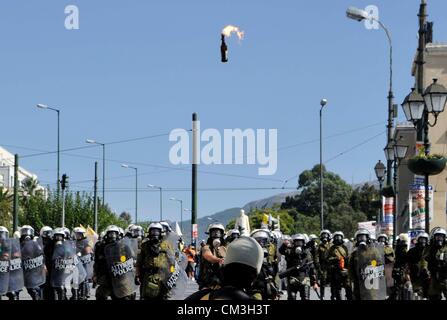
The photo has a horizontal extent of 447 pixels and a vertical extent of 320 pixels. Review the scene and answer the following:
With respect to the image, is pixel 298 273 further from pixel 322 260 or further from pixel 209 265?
pixel 209 265

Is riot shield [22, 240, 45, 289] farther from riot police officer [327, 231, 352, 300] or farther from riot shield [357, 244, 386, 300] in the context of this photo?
riot police officer [327, 231, 352, 300]

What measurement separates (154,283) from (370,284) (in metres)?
5.17

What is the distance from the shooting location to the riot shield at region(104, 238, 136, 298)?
18656 millimetres

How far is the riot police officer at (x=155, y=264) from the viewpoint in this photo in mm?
17750

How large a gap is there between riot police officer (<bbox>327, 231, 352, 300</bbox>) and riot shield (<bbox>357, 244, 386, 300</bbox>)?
421cm

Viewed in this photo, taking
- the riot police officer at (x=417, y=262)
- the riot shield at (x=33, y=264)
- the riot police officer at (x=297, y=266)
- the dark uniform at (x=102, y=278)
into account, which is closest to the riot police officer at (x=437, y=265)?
the riot police officer at (x=417, y=262)

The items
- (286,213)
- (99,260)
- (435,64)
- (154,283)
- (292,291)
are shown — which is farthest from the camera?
(286,213)

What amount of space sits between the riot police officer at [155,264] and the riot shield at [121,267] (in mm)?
694

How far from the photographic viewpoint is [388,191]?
3338cm

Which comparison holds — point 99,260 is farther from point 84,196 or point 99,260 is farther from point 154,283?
point 84,196

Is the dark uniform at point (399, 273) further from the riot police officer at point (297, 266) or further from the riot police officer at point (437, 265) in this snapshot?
the riot police officer at point (437, 265)
